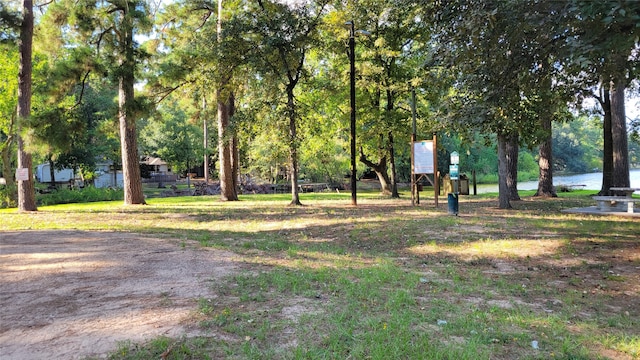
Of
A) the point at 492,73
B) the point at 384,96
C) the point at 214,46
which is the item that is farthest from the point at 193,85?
the point at 492,73

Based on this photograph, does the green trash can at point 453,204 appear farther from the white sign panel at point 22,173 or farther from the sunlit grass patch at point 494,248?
the white sign panel at point 22,173

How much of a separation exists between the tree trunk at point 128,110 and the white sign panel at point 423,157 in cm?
926

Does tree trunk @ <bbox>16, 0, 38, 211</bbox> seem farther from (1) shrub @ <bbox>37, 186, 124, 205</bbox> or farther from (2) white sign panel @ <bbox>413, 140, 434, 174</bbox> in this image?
(2) white sign panel @ <bbox>413, 140, 434, 174</bbox>

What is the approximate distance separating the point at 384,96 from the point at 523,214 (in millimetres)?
10879

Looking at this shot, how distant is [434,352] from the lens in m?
3.12

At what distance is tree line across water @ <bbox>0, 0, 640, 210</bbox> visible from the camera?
625 cm

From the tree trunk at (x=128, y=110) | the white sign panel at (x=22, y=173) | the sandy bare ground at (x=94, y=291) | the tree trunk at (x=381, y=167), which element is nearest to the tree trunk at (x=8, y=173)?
the white sign panel at (x=22, y=173)

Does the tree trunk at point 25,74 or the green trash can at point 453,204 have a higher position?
the tree trunk at point 25,74

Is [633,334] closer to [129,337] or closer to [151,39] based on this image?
[129,337]

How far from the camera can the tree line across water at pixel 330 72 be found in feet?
20.5

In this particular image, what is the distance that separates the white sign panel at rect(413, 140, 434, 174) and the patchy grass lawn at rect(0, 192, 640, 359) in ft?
8.38

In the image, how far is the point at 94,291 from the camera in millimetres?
4625

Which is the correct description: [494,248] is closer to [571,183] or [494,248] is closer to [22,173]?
[22,173]

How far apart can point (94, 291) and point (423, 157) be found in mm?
10007
